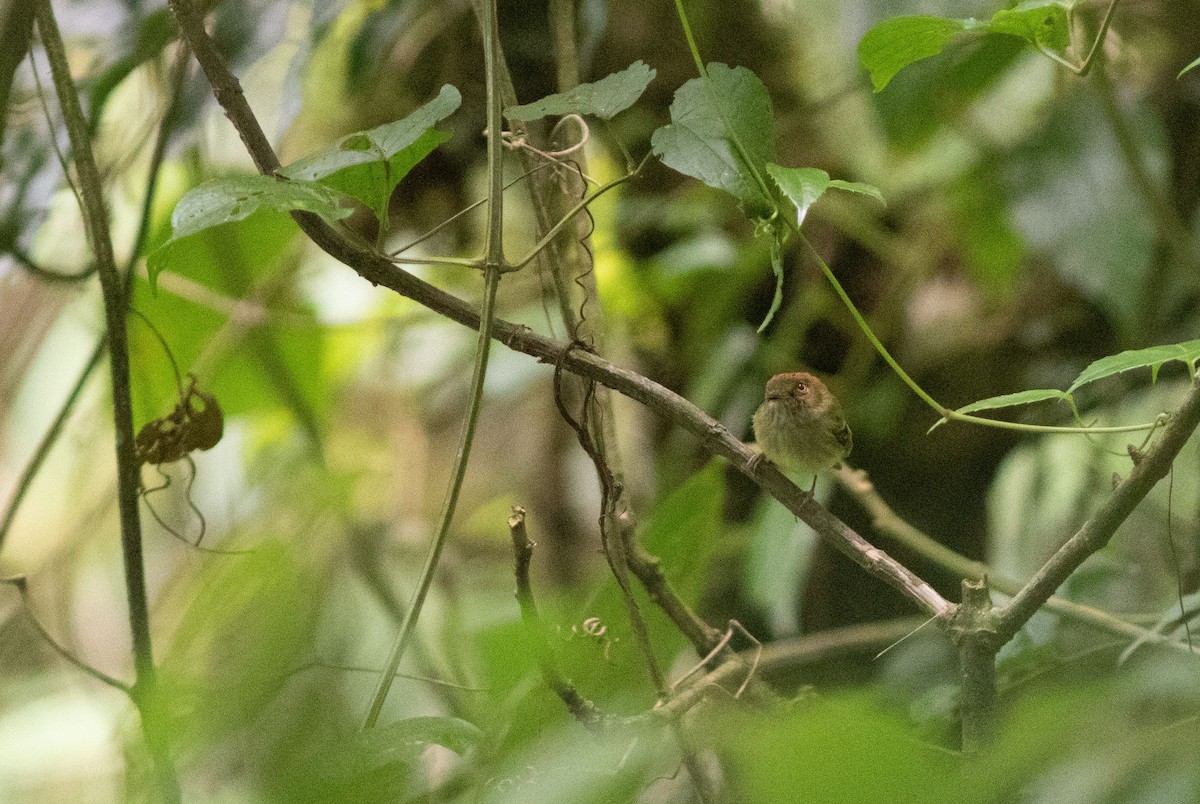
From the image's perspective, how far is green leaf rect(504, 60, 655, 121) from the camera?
3.13 ft

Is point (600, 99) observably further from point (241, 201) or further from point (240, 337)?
point (240, 337)

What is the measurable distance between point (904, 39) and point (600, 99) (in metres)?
0.29

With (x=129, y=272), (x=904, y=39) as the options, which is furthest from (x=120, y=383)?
(x=904, y=39)

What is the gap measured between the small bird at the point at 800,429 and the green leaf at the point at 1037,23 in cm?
72

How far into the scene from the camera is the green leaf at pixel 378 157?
3.06 feet

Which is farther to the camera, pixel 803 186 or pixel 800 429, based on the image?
A: pixel 800 429

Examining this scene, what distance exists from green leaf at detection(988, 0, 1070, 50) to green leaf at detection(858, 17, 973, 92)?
0.14 feet

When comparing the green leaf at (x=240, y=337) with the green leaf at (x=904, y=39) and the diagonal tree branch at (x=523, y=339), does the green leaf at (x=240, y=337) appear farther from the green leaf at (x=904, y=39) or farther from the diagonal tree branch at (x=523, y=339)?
the green leaf at (x=904, y=39)

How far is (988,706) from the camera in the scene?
0.86 metres

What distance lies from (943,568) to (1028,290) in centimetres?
81

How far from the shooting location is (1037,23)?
3.10 ft

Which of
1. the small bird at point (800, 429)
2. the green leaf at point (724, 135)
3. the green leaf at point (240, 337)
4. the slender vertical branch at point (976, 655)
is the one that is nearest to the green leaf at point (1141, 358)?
the slender vertical branch at point (976, 655)

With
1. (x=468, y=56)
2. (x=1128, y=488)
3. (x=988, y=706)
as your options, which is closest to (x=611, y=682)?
(x=988, y=706)

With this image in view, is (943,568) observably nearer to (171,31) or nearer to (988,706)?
(988,706)
